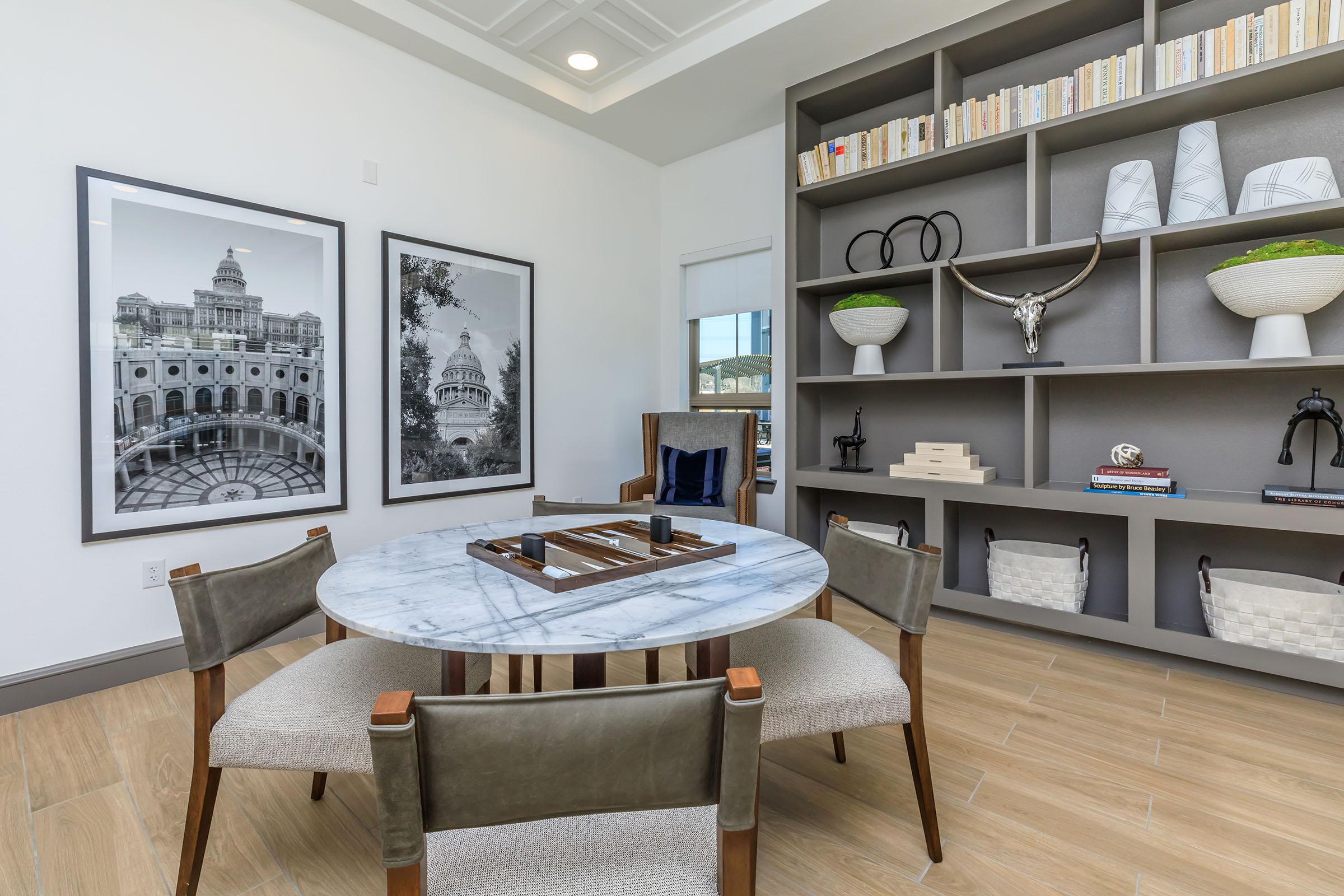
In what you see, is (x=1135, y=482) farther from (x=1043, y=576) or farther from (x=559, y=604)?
(x=559, y=604)

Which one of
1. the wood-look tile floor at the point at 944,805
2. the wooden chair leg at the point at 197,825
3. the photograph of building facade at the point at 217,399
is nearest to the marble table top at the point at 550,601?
the wooden chair leg at the point at 197,825

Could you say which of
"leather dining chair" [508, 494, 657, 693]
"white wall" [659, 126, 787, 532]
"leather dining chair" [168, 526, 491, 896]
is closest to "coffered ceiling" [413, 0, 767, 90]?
"white wall" [659, 126, 787, 532]

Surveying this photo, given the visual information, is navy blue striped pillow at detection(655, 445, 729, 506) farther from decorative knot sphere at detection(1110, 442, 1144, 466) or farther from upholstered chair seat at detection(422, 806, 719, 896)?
upholstered chair seat at detection(422, 806, 719, 896)

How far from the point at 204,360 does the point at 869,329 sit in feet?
9.89

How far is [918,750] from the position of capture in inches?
55.2

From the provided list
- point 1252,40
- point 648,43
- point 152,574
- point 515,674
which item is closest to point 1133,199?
point 1252,40

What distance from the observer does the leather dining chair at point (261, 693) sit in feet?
3.75

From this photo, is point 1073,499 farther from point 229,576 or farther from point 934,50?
point 229,576

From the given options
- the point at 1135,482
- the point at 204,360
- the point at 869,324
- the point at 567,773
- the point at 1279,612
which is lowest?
the point at 1279,612

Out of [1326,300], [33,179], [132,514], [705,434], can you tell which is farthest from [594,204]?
[1326,300]

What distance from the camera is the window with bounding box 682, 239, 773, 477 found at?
4.07 m

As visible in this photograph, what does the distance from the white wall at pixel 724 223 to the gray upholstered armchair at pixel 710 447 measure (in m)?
0.33

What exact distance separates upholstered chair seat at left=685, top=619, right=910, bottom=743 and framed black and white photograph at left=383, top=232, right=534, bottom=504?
7.17ft

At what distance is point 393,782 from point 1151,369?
2.92m
